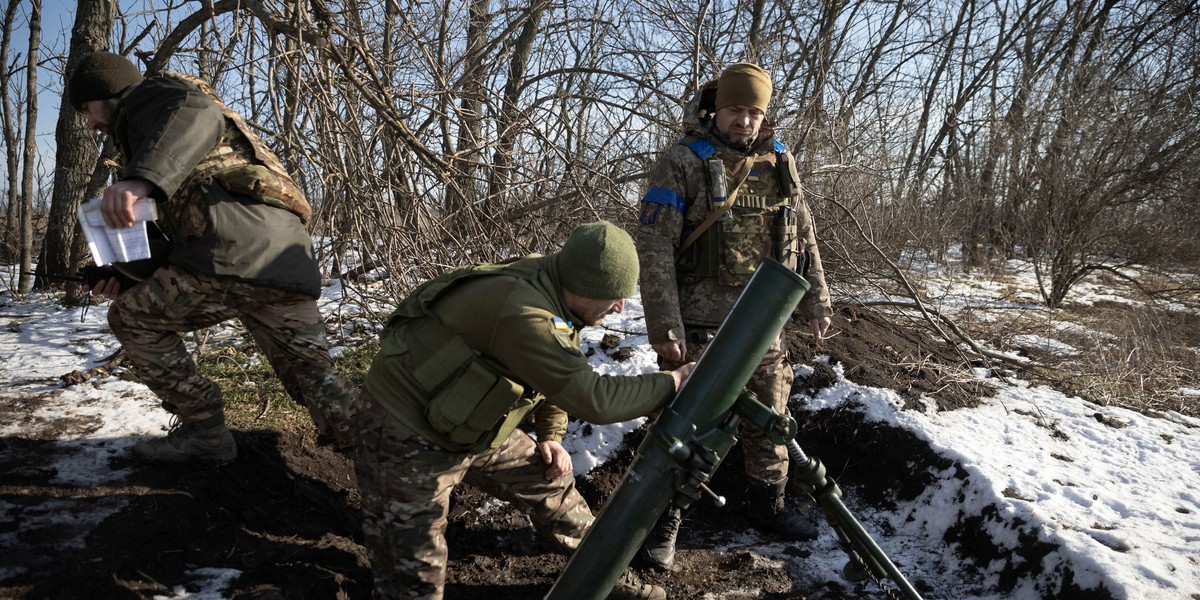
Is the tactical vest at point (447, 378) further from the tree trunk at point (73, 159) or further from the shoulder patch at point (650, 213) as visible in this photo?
the tree trunk at point (73, 159)

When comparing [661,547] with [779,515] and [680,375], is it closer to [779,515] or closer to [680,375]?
[779,515]

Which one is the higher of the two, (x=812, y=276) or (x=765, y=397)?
(x=812, y=276)

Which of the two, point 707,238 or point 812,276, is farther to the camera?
point 812,276

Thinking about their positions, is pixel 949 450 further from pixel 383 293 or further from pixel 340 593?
pixel 383 293

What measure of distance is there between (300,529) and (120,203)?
4.96ft

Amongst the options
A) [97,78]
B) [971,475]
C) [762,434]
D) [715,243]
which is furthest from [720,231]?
[97,78]

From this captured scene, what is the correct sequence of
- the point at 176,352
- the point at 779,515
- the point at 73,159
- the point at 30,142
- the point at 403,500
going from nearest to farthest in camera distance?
the point at 403,500 → the point at 176,352 → the point at 779,515 → the point at 73,159 → the point at 30,142

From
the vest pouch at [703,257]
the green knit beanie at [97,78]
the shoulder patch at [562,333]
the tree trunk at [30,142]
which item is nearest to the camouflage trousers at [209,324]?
the green knit beanie at [97,78]

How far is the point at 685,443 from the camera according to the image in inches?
73.0

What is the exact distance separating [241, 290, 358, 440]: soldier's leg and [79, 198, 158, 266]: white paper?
0.54 m

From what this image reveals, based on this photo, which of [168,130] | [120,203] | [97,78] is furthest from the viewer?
[97,78]

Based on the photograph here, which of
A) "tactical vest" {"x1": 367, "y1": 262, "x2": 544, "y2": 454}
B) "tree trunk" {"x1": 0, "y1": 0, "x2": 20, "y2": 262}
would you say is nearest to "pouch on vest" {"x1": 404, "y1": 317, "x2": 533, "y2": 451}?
"tactical vest" {"x1": 367, "y1": 262, "x2": 544, "y2": 454}

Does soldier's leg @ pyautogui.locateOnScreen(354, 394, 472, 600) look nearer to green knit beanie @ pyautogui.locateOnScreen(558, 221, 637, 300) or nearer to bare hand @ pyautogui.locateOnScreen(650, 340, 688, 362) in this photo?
green knit beanie @ pyautogui.locateOnScreen(558, 221, 637, 300)

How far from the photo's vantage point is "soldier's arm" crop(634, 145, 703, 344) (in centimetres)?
295
